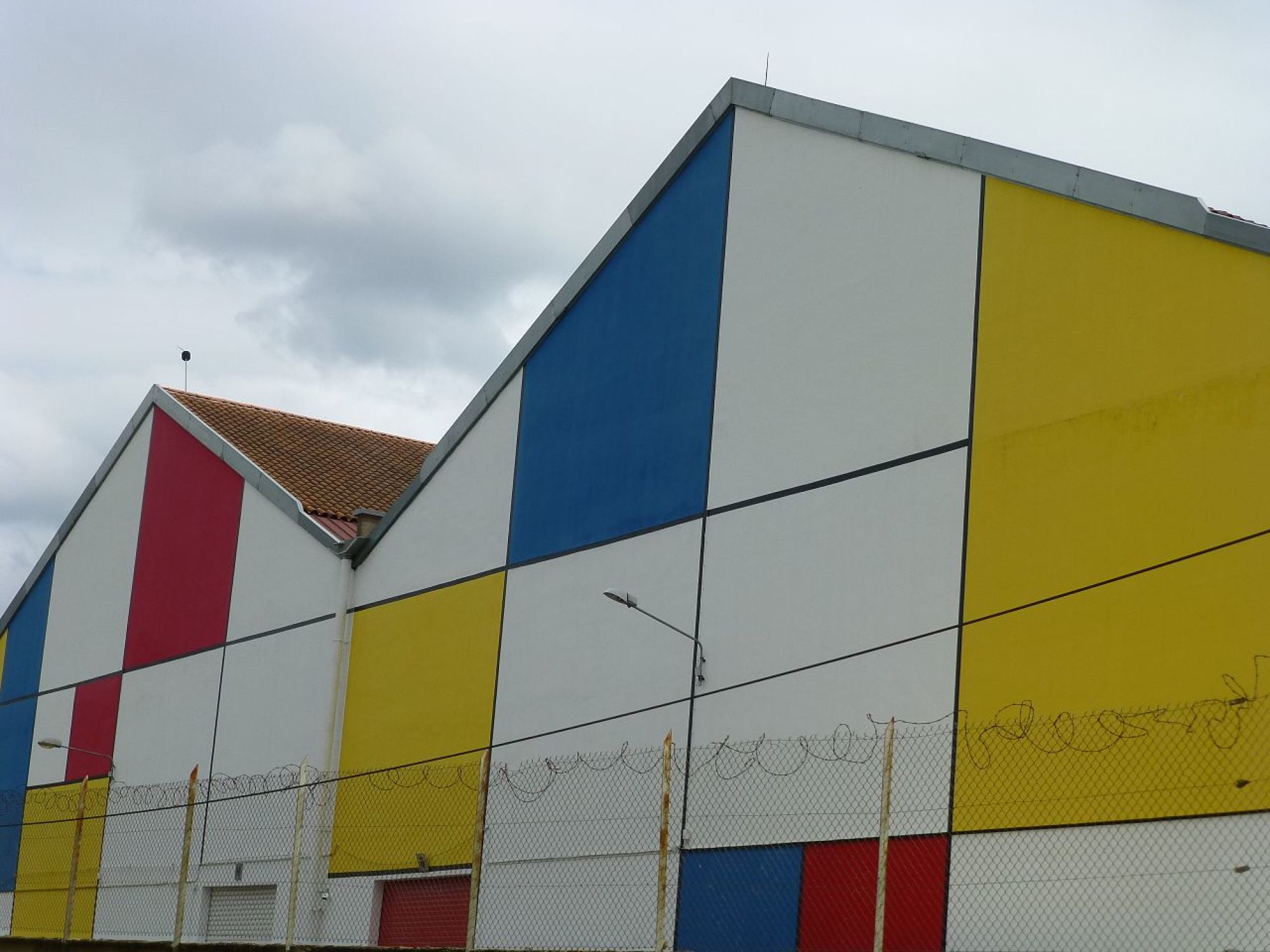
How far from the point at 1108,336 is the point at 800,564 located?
12.3ft

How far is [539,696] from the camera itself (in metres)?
18.9

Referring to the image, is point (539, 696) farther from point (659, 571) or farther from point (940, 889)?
point (940, 889)

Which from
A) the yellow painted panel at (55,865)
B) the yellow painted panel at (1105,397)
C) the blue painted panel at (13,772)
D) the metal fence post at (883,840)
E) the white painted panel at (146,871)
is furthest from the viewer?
the blue painted panel at (13,772)

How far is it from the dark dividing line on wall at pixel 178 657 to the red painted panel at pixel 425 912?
4.03m

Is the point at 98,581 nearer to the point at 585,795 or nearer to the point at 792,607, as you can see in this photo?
the point at 585,795

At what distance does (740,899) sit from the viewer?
15.8m

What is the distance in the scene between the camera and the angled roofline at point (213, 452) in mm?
23234

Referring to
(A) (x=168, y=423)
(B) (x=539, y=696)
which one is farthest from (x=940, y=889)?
(A) (x=168, y=423)

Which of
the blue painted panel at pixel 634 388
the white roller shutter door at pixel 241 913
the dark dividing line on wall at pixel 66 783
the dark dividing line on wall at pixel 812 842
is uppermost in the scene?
the blue painted panel at pixel 634 388

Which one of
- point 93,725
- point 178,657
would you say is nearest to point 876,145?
point 178,657

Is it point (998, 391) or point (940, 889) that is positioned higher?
point (998, 391)

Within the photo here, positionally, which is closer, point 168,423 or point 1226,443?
point 1226,443

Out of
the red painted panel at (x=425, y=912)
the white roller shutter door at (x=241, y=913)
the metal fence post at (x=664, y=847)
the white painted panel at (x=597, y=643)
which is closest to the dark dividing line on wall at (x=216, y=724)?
the white roller shutter door at (x=241, y=913)

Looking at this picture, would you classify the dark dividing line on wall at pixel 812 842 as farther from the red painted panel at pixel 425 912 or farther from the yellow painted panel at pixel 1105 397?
the red painted panel at pixel 425 912
